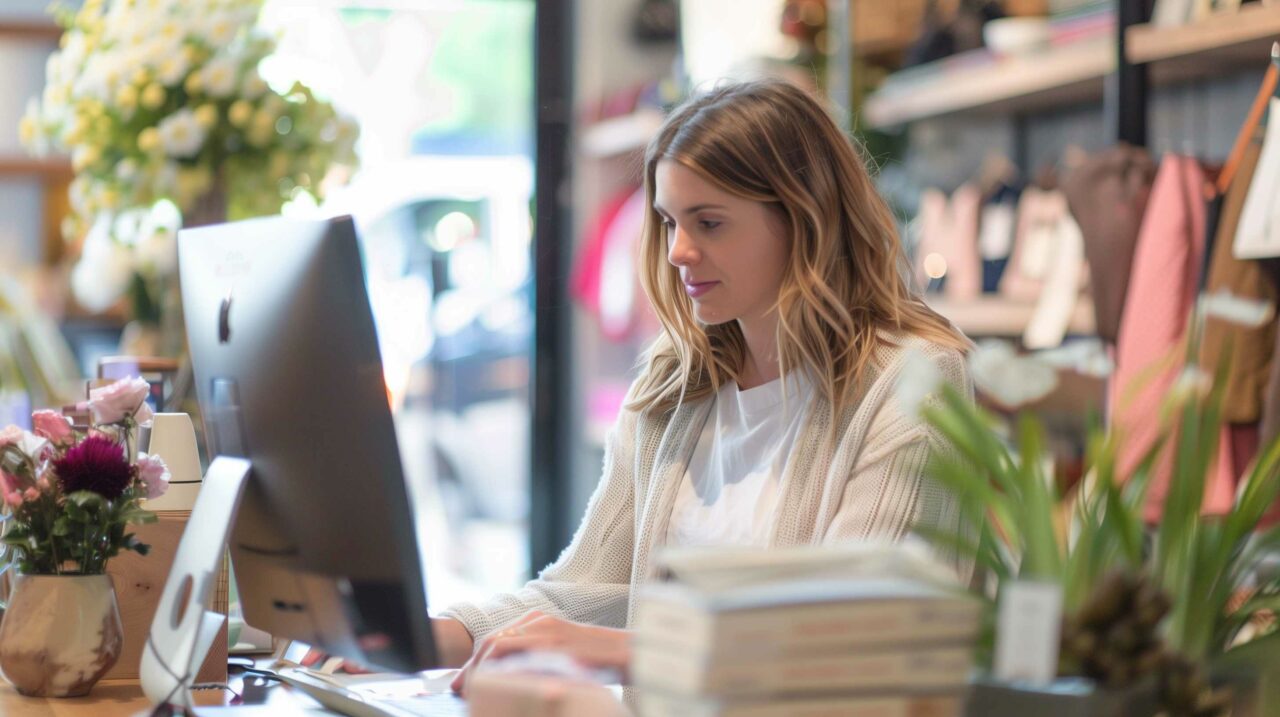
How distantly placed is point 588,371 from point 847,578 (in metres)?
3.50

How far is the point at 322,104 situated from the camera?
2.36 metres

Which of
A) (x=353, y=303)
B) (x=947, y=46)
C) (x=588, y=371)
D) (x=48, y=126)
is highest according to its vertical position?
(x=947, y=46)

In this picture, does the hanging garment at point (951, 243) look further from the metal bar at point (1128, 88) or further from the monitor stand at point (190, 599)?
the monitor stand at point (190, 599)

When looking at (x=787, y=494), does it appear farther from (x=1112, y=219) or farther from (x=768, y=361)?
(x=1112, y=219)

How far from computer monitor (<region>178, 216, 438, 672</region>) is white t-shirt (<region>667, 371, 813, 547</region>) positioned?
1.67 feet

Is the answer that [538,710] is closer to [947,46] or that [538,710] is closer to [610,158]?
[947,46]

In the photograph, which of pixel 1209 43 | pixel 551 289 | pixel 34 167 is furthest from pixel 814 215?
pixel 34 167

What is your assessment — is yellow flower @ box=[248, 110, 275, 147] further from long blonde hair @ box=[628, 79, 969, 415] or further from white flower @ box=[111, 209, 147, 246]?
long blonde hair @ box=[628, 79, 969, 415]

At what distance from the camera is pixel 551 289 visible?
4332 millimetres

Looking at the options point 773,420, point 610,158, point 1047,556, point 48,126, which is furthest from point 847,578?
point 610,158

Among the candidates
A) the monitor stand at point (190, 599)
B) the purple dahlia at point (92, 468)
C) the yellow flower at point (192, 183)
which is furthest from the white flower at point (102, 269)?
the monitor stand at point (190, 599)

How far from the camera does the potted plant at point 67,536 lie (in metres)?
1.31

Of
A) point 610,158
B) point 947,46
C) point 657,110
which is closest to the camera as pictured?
point 947,46

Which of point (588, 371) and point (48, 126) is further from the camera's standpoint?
point (588, 371)
